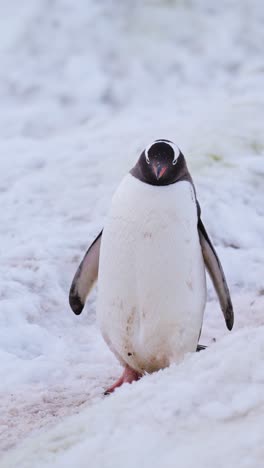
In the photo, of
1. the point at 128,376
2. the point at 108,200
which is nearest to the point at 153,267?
the point at 128,376

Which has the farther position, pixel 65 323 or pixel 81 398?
pixel 65 323

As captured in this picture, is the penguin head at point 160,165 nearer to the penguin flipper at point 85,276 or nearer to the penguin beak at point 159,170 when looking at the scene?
the penguin beak at point 159,170

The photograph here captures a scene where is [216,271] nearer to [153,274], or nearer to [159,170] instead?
[153,274]

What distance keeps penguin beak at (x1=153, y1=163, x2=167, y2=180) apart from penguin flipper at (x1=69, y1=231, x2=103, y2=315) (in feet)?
1.48

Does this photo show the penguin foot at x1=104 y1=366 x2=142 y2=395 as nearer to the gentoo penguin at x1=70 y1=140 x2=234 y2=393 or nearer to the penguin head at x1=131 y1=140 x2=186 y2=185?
the gentoo penguin at x1=70 y1=140 x2=234 y2=393

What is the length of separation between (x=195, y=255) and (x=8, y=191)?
2378 millimetres

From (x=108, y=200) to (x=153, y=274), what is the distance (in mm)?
2036

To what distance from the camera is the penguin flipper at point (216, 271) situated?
3008 millimetres

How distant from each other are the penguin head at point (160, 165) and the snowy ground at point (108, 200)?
68 centimetres

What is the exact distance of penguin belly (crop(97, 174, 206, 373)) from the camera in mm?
2848

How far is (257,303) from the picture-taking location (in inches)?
150

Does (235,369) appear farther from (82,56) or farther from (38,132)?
(82,56)

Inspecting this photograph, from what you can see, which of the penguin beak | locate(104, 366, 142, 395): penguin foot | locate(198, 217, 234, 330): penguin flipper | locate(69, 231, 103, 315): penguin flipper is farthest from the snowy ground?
the penguin beak

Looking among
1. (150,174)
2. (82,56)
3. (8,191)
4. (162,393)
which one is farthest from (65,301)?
(82,56)
